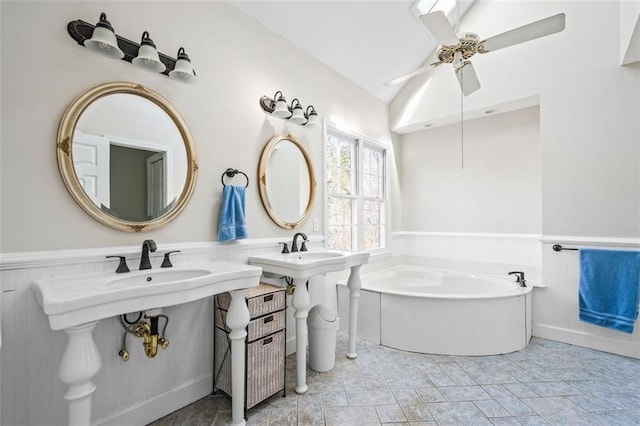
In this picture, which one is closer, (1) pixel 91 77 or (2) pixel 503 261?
(1) pixel 91 77

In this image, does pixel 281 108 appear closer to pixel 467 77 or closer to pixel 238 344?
pixel 467 77

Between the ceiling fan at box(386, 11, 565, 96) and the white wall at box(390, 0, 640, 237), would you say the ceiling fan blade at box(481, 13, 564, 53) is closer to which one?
the ceiling fan at box(386, 11, 565, 96)

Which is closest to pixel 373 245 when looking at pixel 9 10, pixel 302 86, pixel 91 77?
pixel 302 86

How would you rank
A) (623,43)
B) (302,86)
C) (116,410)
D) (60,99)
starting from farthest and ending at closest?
(302,86) < (623,43) < (116,410) < (60,99)

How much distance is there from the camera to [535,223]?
3.32 m

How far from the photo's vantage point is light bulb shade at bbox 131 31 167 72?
1579 millimetres

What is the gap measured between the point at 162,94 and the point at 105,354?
1.51 metres

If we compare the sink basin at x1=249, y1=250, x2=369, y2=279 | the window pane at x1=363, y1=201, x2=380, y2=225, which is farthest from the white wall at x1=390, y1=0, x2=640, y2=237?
the sink basin at x1=249, y1=250, x2=369, y2=279

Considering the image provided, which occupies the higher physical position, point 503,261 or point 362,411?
point 503,261

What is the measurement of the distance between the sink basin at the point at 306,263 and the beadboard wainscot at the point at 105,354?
25 centimetres

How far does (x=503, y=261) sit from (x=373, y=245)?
59.5 inches

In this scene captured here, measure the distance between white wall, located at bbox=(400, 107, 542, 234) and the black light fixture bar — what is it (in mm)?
3319

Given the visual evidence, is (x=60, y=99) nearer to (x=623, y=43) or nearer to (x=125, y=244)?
(x=125, y=244)

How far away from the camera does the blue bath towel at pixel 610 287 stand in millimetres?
2475
